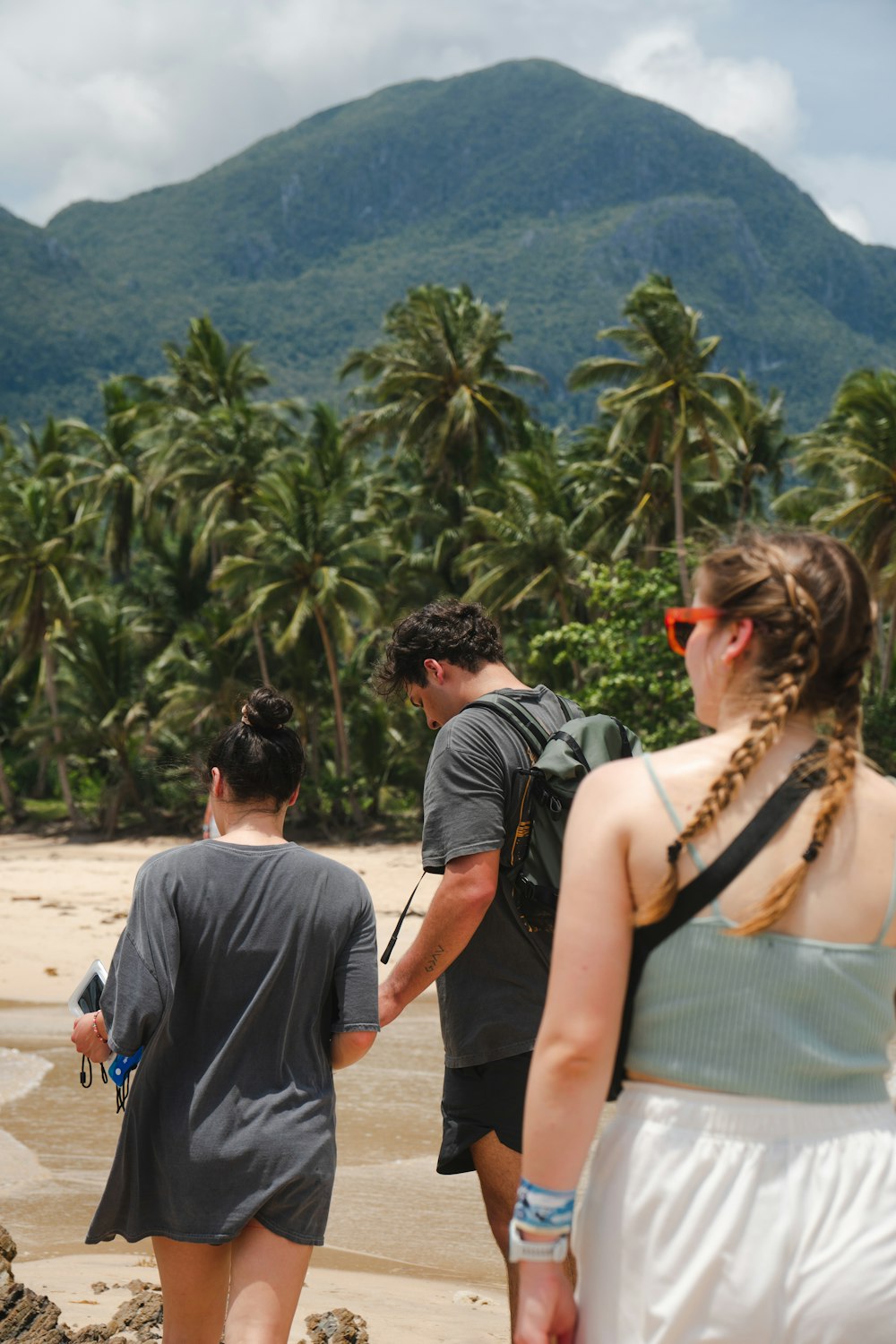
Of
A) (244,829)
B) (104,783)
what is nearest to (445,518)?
(104,783)

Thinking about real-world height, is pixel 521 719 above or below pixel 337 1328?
above

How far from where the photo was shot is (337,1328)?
4168mm

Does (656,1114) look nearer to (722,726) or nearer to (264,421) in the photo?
(722,726)

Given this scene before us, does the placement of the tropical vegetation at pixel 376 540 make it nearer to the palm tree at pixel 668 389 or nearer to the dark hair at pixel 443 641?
the palm tree at pixel 668 389

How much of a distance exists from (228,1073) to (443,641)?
4.04ft

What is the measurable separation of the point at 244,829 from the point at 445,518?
3214 cm

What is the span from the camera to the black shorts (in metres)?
3.10

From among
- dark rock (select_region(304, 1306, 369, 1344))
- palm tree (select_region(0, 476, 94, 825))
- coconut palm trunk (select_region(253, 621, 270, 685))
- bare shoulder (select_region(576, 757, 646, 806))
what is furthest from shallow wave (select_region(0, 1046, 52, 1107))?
palm tree (select_region(0, 476, 94, 825))

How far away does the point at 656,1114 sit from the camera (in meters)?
1.60

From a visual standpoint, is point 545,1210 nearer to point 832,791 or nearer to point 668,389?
point 832,791

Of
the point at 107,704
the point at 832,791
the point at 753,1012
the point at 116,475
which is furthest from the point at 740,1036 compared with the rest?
the point at 116,475

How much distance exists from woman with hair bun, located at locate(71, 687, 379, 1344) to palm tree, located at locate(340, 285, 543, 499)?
3049 cm

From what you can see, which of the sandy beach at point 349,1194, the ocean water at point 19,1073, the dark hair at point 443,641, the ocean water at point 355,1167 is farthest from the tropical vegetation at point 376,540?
the dark hair at point 443,641

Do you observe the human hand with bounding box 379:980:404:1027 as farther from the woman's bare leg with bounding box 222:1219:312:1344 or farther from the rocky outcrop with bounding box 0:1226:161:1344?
the rocky outcrop with bounding box 0:1226:161:1344
